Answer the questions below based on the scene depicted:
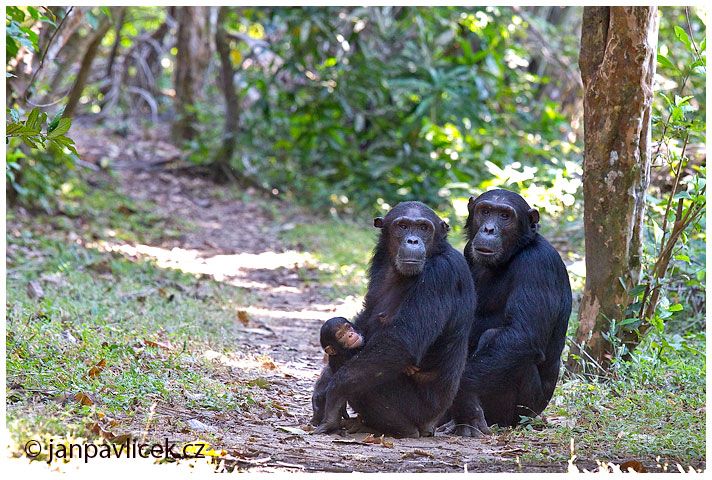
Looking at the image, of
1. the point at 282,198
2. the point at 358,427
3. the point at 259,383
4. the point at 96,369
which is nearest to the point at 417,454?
the point at 358,427

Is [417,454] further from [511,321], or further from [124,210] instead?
[124,210]

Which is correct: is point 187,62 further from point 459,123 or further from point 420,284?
point 420,284

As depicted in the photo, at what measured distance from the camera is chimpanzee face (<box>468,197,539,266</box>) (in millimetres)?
4688

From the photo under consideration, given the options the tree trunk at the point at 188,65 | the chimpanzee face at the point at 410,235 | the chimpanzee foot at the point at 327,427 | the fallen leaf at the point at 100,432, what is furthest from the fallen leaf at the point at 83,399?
the tree trunk at the point at 188,65

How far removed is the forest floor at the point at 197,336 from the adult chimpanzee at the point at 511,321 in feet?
0.69

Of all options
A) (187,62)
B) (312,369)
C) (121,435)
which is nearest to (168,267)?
(312,369)

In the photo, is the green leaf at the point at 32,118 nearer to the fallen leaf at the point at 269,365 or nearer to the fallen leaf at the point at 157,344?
the fallen leaf at the point at 157,344

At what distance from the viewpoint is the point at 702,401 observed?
449 centimetres

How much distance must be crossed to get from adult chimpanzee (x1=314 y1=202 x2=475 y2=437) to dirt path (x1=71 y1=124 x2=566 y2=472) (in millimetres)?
131

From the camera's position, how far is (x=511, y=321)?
4.54 metres

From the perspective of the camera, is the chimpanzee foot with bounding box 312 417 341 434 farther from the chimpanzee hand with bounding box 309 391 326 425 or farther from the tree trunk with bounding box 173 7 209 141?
the tree trunk with bounding box 173 7 209 141

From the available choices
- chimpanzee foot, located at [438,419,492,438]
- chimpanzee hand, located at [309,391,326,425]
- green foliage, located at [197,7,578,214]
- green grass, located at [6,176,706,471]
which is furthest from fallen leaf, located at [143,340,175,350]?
green foliage, located at [197,7,578,214]

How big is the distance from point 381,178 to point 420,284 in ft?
27.7

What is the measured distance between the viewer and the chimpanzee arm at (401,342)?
4.10 meters
